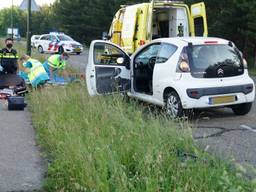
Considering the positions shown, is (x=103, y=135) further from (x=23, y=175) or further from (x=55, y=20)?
(x=55, y=20)

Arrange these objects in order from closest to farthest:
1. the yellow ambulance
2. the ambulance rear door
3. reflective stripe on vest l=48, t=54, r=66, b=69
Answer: the yellow ambulance
the ambulance rear door
reflective stripe on vest l=48, t=54, r=66, b=69

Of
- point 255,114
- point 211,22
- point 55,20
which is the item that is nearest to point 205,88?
point 255,114

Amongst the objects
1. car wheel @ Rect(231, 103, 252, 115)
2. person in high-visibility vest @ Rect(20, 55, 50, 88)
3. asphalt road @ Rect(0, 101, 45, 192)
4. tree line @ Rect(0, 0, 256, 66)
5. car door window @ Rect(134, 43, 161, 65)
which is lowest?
asphalt road @ Rect(0, 101, 45, 192)

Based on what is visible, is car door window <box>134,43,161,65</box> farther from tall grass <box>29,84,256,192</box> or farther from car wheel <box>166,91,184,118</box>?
tall grass <box>29,84,256,192</box>

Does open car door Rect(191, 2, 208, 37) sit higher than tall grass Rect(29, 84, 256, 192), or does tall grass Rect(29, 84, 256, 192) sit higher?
open car door Rect(191, 2, 208, 37)

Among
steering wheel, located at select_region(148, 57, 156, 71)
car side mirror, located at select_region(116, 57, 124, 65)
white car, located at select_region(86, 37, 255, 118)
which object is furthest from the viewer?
car side mirror, located at select_region(116, 57, 124, 65)

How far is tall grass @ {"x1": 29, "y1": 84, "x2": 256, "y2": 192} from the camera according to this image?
4.52 meters

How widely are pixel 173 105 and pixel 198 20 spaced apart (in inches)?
277

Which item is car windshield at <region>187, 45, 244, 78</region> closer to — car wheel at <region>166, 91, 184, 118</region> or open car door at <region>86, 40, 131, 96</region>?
car wheel at <region>166, 91, 184, 118</region>

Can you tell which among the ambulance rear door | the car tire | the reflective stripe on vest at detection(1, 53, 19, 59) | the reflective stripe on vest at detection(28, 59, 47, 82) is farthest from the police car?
the reflective stripe on vest at detection(28, 59, 47, 82)

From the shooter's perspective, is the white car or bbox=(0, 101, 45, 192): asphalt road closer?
bbox=(0, 101, 45, 192): asphalt road

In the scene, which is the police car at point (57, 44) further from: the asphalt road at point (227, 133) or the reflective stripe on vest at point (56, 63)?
the asphalt road at point (227, 133)

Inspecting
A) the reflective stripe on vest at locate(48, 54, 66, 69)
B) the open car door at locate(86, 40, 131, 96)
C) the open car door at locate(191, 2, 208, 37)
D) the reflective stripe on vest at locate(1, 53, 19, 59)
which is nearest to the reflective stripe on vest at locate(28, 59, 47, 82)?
the reflective stripe on vest at locate(1, 53, 19, 59)

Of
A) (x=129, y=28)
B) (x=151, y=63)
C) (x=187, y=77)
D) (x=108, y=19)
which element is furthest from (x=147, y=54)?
(x=108, y=19)
